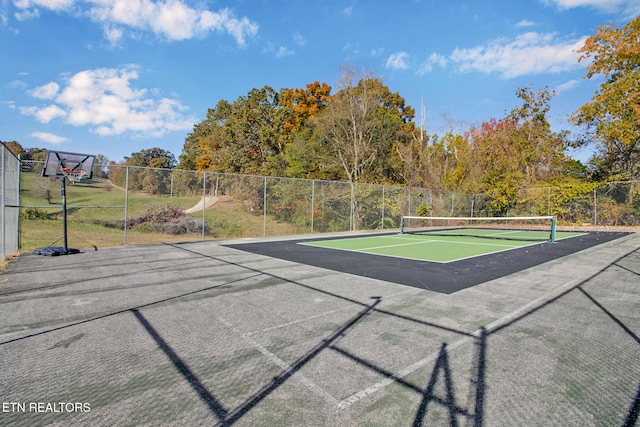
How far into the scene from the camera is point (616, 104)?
67.7 ft

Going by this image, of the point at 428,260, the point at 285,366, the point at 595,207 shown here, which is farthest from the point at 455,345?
the point at 595,207

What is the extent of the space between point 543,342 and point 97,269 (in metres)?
7.77

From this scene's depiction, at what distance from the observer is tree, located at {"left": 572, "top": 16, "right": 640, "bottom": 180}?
66.1 feet

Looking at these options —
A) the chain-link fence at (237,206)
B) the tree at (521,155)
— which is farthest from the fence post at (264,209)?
the tree at (521,155)

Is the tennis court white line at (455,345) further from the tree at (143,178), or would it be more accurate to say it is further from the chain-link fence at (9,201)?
the tree at (143,178)

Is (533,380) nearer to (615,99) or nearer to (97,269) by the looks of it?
(97,269)

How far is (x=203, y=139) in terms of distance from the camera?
4112 centimetres

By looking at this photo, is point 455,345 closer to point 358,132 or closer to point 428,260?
point 428,260

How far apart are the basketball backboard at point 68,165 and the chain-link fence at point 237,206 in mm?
1021

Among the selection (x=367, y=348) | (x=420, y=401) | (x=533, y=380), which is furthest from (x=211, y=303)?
(x=533, y=380)

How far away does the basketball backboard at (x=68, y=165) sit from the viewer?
9.20 metres

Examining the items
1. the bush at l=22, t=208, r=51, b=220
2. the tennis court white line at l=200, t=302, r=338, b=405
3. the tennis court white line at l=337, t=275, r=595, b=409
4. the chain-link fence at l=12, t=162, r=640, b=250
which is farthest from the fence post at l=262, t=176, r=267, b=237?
the tennis court white line at l=337, t=275, r=595, b=409

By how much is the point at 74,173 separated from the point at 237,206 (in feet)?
21.4

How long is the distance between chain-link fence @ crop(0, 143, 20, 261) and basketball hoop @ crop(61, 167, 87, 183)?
1126 millimetres
